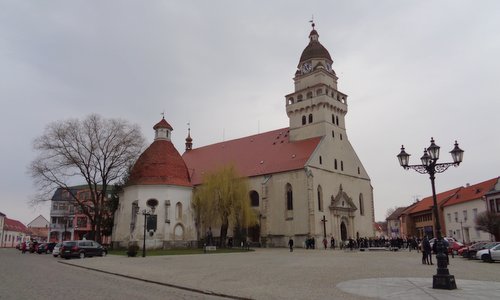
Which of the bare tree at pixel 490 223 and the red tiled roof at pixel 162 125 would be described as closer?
the bare tree at pixel 490 223

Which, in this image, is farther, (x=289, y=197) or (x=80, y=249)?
(x=289, y=197)

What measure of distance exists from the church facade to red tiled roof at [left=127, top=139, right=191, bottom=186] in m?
0.11

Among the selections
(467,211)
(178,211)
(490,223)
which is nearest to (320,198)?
(178,211)

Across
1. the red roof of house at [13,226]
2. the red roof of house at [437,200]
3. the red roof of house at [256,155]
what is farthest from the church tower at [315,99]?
the red roof of house at [13,226]

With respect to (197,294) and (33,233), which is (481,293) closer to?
(197,294)

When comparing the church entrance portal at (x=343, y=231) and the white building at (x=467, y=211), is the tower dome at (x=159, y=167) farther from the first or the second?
the white building at (x=467, y=211)

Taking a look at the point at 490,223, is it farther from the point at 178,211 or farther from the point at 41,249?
the point at 41,249

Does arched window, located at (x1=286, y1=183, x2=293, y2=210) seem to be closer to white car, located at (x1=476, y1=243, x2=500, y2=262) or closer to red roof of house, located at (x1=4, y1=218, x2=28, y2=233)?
white car, located at (x1=476, y1=243, x2=500, y2=262)

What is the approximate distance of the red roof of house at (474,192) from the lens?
51.1 metres

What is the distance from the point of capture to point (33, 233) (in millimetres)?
124875

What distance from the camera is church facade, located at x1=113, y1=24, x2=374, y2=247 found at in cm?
4450

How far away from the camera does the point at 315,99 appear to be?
50469mm

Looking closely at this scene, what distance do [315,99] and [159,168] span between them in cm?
2062

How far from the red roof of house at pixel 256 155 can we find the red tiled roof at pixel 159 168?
423 cm
